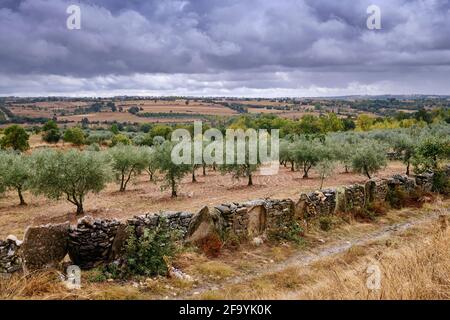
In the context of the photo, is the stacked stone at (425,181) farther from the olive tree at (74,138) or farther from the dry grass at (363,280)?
the olive tree at (74,138)

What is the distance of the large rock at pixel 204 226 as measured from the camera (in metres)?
11.8

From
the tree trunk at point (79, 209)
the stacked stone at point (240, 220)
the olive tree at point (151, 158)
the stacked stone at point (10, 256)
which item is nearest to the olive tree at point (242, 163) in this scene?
the olive tree at point (151, 158)

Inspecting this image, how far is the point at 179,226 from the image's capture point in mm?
11820

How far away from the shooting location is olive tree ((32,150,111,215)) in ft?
91.6

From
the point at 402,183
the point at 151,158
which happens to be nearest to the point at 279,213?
the point at 402,183


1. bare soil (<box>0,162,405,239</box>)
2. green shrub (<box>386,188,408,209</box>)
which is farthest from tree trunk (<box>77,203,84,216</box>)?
green shrub (<box>386,188,408,209</box>)

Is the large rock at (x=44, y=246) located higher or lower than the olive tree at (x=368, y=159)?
higher

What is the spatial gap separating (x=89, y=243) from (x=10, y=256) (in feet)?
5.93

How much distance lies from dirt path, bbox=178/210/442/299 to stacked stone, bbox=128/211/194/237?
2.51 meters

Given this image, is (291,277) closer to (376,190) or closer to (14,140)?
(376,190)

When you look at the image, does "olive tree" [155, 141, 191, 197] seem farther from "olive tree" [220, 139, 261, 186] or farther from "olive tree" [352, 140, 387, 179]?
"olive tree" [352, 140, 387, 179]

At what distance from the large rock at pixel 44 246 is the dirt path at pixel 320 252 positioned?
3.33 metres

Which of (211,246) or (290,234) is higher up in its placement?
(211,246)
